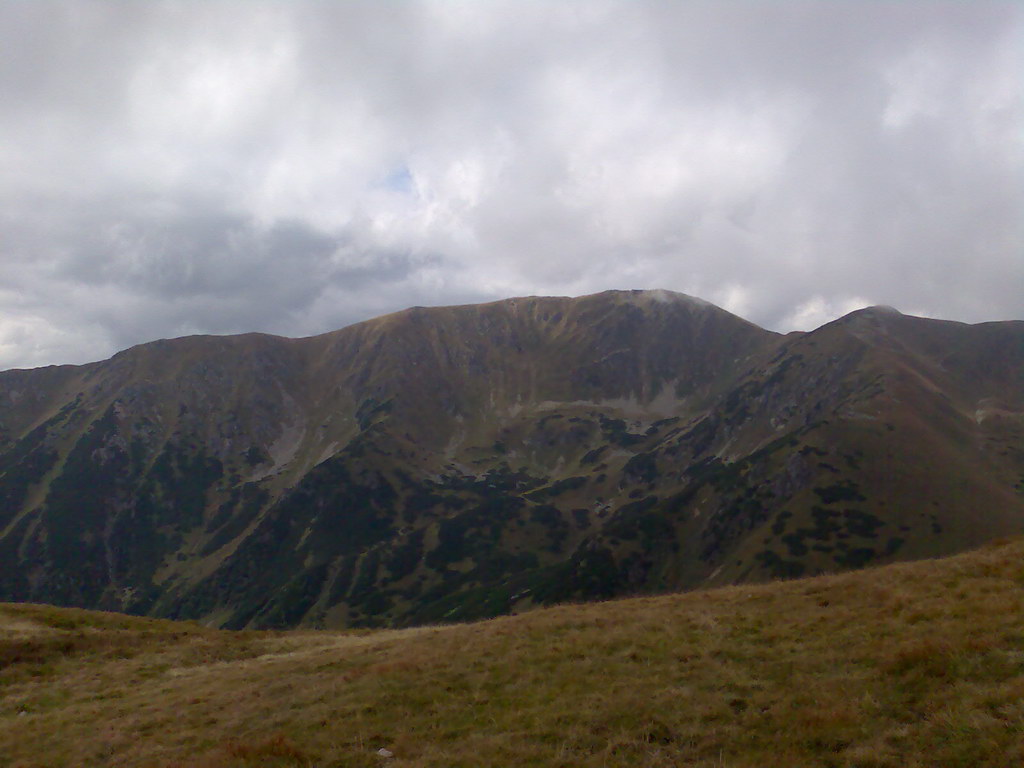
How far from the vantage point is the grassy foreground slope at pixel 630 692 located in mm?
15297

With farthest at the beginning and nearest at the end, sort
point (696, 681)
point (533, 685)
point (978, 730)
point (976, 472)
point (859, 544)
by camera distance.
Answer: point (976, 472), point (859, 544), point (533, 685), point (696, 681), point (978, 730)

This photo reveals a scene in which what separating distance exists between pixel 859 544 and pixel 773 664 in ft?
550

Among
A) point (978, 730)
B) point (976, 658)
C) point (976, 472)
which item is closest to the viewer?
point (978, 730)

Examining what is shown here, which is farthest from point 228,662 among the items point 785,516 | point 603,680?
point 785,516

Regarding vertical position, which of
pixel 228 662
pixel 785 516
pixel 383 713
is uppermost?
pixel 383 713

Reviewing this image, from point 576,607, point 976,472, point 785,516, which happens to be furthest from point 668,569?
point 576,607

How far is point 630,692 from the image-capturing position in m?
19.4

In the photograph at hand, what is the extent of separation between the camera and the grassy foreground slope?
50.2ft

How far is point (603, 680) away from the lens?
68.4 ft

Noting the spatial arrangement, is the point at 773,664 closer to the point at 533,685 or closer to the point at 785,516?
the point at 533,685

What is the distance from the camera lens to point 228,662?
112 ft

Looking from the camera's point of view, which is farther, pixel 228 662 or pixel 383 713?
pixel 228 662

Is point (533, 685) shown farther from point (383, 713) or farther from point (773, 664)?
point (773, 664)

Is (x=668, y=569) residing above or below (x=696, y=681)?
below
